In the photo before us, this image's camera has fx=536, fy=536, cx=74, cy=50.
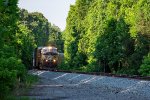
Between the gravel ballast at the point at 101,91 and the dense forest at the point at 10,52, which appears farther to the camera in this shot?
the gravel ballast at the point at 101,91

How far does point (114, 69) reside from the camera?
225ft

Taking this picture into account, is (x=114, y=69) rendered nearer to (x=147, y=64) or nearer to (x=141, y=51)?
(x=141, y=51)

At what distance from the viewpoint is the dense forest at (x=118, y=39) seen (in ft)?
199

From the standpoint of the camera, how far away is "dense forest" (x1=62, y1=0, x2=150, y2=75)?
60531 mm

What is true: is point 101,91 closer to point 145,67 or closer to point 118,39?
point 145,67

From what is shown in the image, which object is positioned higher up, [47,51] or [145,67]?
[47,51]

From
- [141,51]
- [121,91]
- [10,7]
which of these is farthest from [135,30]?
[121,91]

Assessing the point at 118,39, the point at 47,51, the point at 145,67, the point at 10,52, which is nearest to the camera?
the point at 10,52

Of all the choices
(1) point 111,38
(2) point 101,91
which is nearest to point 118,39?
(1) point 111,38

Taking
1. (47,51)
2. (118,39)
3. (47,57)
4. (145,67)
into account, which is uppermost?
(118,39)

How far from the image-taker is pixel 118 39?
214 feet

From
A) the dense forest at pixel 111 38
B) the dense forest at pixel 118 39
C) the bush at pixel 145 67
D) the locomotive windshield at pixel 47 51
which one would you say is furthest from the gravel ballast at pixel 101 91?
the locomotive windshield at pixel 47 51

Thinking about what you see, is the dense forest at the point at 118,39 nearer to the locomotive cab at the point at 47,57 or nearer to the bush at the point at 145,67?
the bush at the point at 145,67

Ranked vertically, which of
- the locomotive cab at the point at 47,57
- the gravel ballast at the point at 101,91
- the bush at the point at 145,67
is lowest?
the gravel ballast at the point at 101,91
